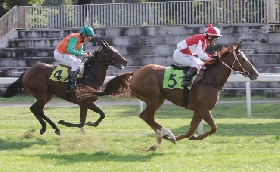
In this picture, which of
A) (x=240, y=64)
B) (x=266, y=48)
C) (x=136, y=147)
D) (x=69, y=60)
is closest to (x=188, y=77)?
(x=240, y=64)

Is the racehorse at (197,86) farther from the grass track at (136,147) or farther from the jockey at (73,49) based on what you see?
the jockey at (73,49)

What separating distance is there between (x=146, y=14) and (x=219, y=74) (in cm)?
1403

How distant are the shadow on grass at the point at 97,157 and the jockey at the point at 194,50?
64.4 inches

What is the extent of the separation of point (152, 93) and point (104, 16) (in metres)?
14.6

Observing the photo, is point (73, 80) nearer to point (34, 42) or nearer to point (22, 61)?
point (22, 61)

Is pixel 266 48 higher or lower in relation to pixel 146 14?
lower

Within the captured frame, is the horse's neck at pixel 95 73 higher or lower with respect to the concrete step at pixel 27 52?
lower

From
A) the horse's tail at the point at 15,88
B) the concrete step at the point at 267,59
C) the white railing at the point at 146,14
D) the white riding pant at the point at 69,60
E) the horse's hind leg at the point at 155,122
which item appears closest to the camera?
the horse's hind leg at the point at 155,122

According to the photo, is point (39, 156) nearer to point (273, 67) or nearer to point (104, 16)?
point (273, 67)

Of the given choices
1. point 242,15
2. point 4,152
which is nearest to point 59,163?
point 4,152

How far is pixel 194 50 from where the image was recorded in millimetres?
11867

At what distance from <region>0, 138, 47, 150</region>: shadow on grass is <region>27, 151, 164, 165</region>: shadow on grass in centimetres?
118

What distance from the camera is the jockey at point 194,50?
1158cm

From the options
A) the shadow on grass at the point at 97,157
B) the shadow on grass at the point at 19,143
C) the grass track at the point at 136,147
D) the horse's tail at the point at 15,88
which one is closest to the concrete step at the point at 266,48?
the grass track at the point at 136,147
